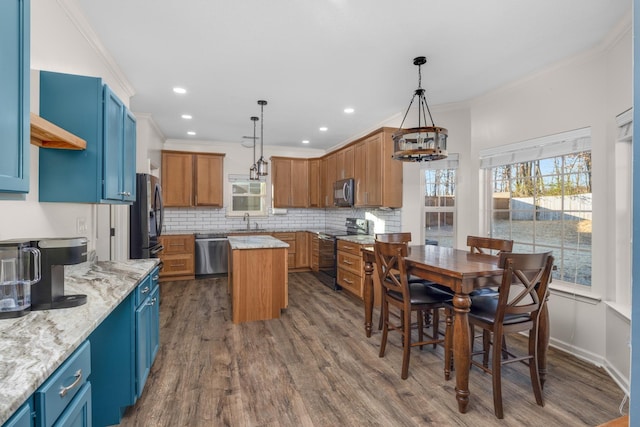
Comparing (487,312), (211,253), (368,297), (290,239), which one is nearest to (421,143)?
(487,312)

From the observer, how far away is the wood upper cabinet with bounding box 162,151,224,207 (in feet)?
18.5

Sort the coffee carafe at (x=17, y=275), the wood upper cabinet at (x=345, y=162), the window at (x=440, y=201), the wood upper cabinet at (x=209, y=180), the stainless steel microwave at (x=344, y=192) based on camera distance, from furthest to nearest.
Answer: the wood upper cabinet at (x=209, y=180) < the wood upper cabinet at (x=345, y=162) < the stainless steel microwave at (x=344, y=192) < the window at (x=440, y=201) < the coffee carafe at (x=17, y=275)

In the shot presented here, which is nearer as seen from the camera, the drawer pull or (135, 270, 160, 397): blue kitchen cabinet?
the drawer pull

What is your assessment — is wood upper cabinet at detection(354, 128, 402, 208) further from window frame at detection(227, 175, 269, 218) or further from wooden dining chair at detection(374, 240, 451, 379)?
window frame at detection(227, 175, 269, 218)

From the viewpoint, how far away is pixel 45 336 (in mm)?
1095

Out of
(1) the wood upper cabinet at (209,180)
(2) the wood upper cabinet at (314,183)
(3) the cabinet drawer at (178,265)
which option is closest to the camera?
(3) the cabinet drawer at (178,265)

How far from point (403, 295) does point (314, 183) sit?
432 centimetres

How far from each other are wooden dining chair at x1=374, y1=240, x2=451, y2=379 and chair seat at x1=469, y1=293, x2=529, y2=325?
0.25 m

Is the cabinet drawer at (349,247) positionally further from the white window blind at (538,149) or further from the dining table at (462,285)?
the white window blind at (538,149)

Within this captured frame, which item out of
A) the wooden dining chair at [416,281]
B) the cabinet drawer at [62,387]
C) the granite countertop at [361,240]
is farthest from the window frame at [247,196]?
the cabinet drawer at [62,387]

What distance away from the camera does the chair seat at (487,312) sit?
2037mm

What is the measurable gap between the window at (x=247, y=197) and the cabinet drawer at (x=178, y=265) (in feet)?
4.23

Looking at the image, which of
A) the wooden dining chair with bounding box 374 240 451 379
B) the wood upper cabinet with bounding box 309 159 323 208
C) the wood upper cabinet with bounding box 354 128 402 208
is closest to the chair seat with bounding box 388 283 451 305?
the wooden dining chair with bounding box 374 240 451 379

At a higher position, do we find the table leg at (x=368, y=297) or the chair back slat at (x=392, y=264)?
the chair back slat at (x=392, y=264)
